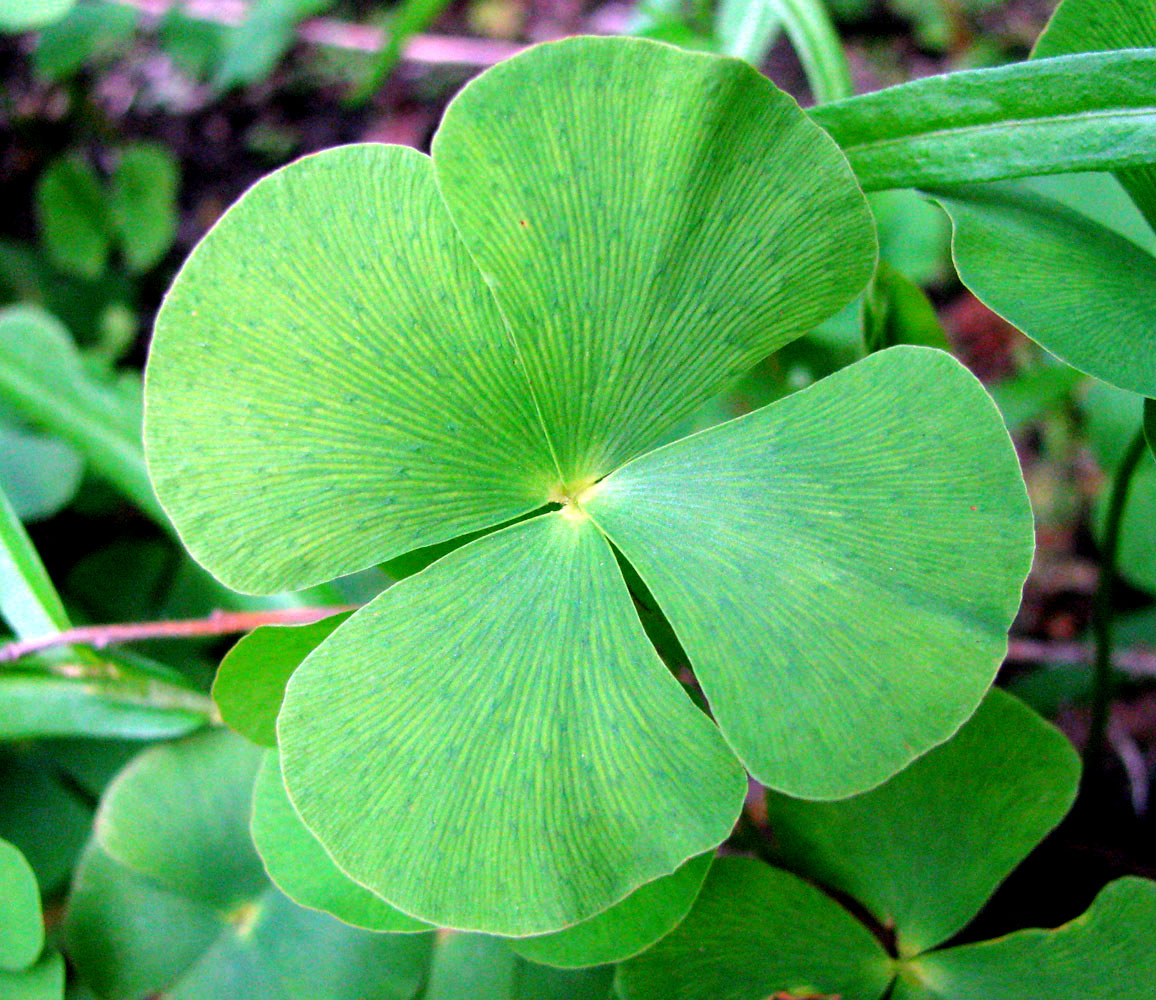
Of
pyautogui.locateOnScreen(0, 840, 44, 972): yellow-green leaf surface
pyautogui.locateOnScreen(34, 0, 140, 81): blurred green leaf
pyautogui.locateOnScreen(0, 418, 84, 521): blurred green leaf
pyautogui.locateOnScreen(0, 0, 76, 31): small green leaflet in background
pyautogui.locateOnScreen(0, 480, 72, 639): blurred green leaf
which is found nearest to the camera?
pyautogui.locateOnScreen(0, 840, 44, 972): yellow-green leaf surface

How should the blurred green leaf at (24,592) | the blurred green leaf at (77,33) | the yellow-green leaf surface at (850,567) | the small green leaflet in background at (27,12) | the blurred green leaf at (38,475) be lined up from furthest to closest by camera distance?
the blurred green leaf at (77,33)
the blurred green leaf at (38,475)
the small green leaflet in background at (27,12)
the blurred green leaf at (24,592)
the yellow-green leaf surface at (850,567)

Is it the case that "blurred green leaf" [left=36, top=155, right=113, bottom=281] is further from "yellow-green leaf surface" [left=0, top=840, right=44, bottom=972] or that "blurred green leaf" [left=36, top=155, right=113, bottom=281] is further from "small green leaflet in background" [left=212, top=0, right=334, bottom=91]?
"yellow-green leaf surface" [left=0, top=840, right=44, bottom=972]

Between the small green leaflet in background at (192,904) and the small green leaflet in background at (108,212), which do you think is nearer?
the small green leaflet in background at (192,904)

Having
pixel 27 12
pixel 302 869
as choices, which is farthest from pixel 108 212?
pixel 302 869

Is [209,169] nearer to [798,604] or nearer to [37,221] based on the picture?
[37,221]

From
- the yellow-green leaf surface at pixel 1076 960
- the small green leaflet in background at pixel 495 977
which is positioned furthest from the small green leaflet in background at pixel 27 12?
the yellow-green leaf surface at pixel 1076 960

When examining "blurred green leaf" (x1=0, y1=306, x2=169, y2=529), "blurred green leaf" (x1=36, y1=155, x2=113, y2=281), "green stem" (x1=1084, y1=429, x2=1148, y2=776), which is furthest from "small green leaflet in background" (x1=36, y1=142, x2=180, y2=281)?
"green stem" (x1=1084, y1=429, x2=1148, y2=776)

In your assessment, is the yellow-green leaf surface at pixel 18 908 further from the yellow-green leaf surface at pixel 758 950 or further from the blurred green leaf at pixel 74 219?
the blurred green leaf at pixel 74 219
